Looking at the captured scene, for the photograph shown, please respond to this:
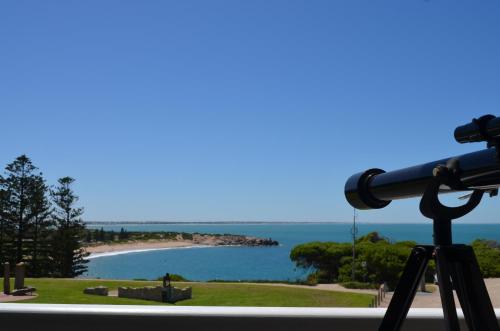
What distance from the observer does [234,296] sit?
1367cm

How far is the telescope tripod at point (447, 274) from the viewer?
801 mm

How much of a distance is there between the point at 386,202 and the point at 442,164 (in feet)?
0.76

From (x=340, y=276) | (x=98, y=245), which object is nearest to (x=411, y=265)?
(x=340, y=276)

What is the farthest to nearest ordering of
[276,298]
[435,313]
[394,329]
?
[276,298] < [435,313] < [394,329]

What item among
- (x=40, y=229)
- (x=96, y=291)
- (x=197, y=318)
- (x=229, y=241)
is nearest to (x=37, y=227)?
(x=40, y=229)

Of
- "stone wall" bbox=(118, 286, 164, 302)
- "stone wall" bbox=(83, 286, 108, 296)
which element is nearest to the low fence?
"stone wall" bbox=(118, 286, 164, 302)

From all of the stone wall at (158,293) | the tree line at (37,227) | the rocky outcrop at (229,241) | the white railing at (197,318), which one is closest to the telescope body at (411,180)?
the white railing at (197,318)

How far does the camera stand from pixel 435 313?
1489 mm

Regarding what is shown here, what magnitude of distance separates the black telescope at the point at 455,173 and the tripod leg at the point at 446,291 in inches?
4.7

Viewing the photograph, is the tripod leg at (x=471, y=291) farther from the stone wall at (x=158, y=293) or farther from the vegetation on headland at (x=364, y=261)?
the vegetation on headland at (x=364, y=261)

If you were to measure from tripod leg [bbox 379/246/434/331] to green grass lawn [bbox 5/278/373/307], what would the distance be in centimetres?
1110

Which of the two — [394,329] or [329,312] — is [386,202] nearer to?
[394,329]

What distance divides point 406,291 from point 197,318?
30.1 inches

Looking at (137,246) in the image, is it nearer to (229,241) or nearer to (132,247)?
(132,247)
